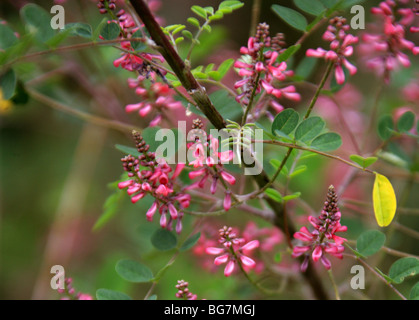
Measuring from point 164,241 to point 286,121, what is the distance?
1.06 ft

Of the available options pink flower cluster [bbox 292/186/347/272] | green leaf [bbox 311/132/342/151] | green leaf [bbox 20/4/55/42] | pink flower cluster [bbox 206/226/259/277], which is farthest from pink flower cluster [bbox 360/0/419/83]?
green leaf [bbox 20/4/55/42]

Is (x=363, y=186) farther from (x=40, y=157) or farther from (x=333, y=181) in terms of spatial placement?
(x=40, y=157)

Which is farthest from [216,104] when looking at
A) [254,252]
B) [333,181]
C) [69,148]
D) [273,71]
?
[69,148]

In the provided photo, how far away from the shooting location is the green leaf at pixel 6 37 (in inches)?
31.1

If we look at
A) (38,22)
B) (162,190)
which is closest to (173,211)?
(162,190)

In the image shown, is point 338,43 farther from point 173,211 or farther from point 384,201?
point 173,211

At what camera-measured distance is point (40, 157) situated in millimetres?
2348

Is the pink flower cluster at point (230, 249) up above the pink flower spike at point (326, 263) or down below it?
above

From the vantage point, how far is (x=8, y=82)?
0.76 m

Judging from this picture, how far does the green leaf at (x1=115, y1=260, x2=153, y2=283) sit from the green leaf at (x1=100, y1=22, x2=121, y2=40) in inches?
15.3

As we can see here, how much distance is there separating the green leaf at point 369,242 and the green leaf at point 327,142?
17 centimetres

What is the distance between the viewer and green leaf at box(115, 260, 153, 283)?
817 millimetres

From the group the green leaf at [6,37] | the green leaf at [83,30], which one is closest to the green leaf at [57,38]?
the green leaf at [83,30]

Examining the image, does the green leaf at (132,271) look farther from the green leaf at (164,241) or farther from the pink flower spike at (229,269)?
the pink flower spike at (229,269)
